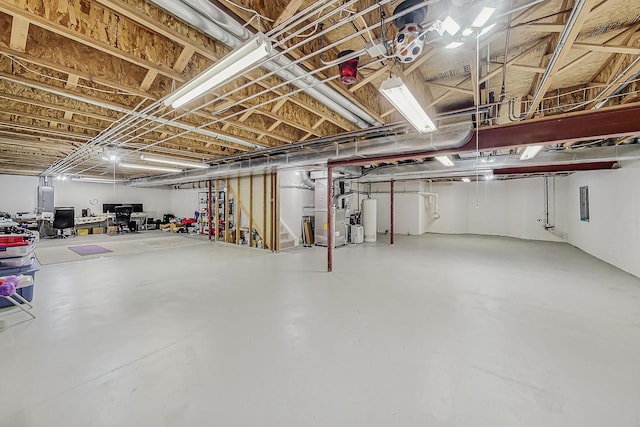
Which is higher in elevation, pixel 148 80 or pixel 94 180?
pixel 94 180

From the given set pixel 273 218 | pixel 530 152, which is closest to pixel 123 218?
pixel 273 218

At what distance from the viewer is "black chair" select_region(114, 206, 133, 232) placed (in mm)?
11734

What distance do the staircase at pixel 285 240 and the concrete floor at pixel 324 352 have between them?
Answer: 293 cm

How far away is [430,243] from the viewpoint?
8.85 metres

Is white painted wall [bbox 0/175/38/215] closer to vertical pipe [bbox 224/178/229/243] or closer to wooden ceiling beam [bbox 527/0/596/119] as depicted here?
vertical pipe [bbox 224/178/229/243]

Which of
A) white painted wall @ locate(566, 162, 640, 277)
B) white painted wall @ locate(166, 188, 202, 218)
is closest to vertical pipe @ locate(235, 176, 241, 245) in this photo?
white painted wall @ locate(166, 188, 202, 218)

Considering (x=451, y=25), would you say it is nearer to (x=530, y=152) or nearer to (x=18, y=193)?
(x=530, y=152)

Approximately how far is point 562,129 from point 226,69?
12.4ft

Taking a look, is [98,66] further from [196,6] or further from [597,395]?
[597,395]

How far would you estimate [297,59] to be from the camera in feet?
6.95

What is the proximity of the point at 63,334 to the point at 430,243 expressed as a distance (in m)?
8.83

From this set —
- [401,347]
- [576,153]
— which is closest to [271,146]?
[401,347]

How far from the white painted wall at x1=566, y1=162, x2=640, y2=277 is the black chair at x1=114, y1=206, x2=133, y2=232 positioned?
1605cm

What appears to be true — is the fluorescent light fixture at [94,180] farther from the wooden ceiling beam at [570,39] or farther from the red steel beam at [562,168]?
the red steel beam at [562,168]
